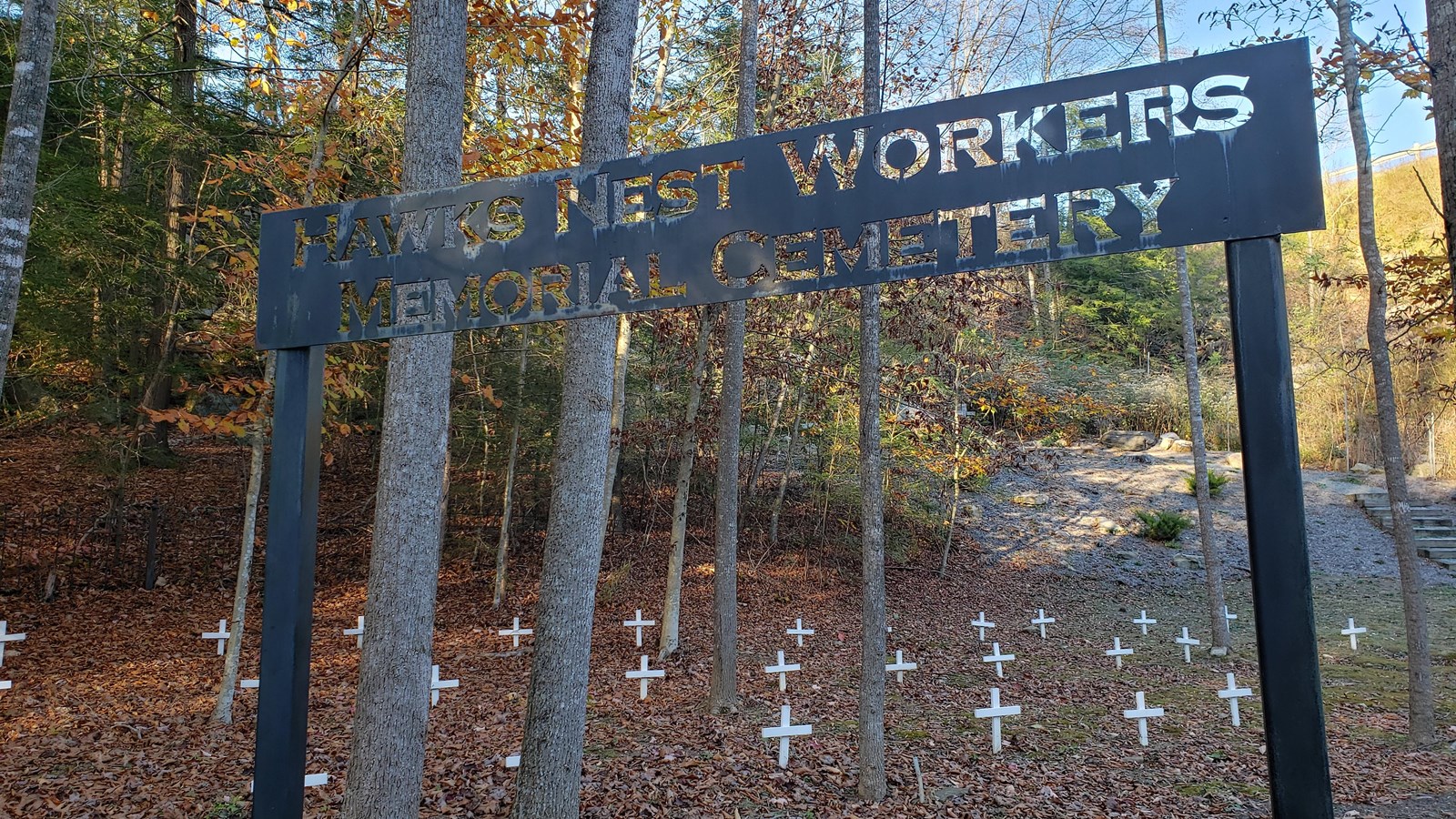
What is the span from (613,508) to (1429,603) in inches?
511

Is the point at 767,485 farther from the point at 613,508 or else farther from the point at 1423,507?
the point at 1423,507

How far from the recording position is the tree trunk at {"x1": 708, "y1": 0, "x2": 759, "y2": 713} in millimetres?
7516

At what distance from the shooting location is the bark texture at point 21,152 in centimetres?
451

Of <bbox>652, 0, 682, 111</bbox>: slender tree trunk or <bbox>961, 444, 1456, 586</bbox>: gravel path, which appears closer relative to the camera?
<bbox>652, 0, 682, 111</bbox>: slender tree trunk

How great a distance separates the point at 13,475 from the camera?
430 inches

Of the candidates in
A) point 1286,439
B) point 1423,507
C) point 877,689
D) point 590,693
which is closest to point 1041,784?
point 877,689

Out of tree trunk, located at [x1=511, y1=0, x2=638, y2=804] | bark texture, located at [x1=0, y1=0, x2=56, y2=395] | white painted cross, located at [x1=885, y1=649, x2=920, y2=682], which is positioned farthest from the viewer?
white painted cross, located at [x1=885, y1=649, x2=920, y2=682]

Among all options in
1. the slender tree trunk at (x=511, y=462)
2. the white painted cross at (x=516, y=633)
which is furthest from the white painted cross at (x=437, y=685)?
the slender tree trunk at (x=511, y=462)

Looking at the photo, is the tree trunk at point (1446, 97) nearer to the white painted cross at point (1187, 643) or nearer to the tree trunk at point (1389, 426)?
the tree trunk at point (1389, 426)

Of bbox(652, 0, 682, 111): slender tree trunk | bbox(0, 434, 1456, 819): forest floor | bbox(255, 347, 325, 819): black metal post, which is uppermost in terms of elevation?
bbox(652, 0, 682, 111): slender tree trunk

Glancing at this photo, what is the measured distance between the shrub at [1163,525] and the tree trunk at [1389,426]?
933 centimetres

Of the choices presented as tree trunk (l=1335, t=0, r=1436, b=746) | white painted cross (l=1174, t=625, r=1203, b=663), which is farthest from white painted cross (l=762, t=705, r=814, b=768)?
white painted cross (l=1174, t=625, r=1203, b=663)

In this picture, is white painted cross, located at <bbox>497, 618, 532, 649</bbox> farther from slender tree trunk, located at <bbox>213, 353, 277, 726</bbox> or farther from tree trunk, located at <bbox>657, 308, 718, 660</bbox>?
slender tree trunk, located at <bbox>213, 353, 277, 726</bbox>

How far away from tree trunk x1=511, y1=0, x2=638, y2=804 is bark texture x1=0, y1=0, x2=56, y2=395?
10.4 feet
